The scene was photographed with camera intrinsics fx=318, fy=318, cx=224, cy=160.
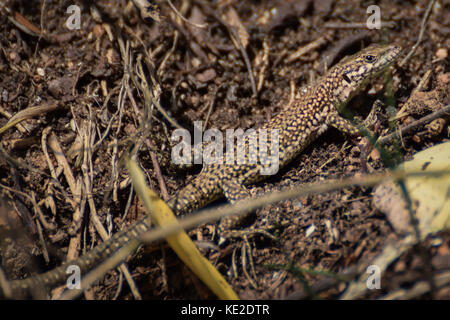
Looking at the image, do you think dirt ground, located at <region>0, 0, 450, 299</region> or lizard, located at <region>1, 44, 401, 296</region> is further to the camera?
lizard, located at <region>1, 44, 401, 296</region>

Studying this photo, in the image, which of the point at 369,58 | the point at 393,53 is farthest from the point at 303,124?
the point at 393,53

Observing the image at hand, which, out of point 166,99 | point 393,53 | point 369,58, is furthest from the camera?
point 166,99

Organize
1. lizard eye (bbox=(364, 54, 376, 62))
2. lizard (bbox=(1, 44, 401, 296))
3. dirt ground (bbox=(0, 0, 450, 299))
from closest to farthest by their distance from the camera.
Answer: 1. dirt ground (bbox=(0, 0, 450, 299))
2. lizard (bbox=(1, 44, 401, 296))
3. lizard eye (bbox=(364, 54, 376, 62))

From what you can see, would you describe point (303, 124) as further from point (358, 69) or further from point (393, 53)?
point (393, 53)

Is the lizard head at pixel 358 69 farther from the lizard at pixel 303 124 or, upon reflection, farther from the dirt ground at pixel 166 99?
the dirt ground at pixel 166 99

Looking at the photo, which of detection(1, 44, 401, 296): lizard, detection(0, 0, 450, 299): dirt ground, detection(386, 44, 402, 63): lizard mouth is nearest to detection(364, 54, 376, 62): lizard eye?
detection(1, 44, 401, 296): lizard

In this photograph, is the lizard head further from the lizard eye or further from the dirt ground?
the dirt ground

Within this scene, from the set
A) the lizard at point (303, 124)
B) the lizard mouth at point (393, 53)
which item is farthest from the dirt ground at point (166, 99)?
the lizard mouth at point (393, 53)
